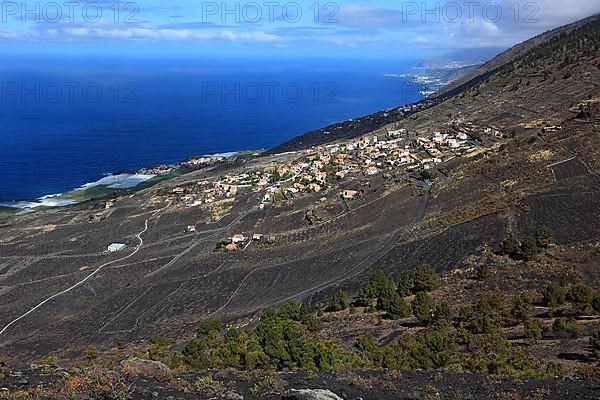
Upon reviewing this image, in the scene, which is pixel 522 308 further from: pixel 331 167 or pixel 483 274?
pixel 331 167

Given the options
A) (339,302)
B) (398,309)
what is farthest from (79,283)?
(398,309)

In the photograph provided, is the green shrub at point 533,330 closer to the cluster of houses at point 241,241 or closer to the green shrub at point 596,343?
the green shrub at point 596,343

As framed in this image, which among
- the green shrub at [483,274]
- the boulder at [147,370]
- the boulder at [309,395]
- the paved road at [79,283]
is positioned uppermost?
the boulder at [309,395]

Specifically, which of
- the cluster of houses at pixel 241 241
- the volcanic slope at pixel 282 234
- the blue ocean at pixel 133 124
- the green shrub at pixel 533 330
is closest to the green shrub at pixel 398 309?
the green shrub at pixel 533 330

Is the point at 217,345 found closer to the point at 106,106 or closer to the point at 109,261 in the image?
the point at 109,261

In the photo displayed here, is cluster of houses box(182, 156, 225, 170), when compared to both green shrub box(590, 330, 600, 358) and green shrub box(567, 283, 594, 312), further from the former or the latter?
green shrub box(590, 330, 600, 358)

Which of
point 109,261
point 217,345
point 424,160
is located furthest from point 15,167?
point 217,345
